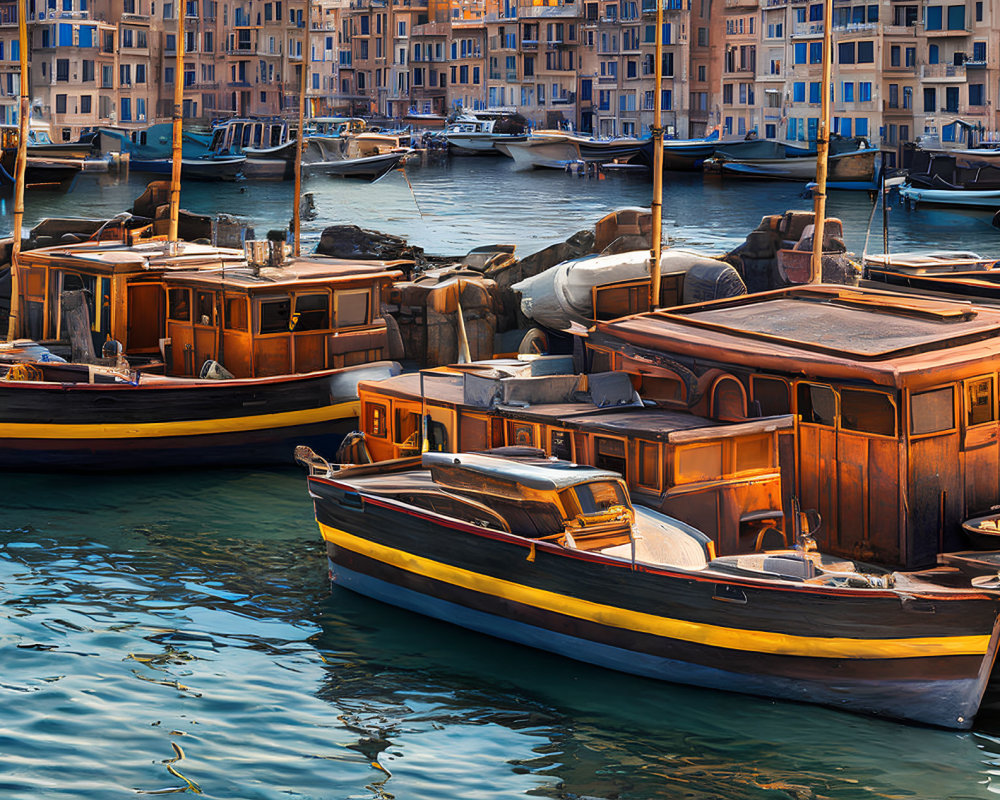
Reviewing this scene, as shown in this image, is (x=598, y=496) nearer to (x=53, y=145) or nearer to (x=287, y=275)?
(x=287, y=275)

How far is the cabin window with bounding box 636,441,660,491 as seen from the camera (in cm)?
1579

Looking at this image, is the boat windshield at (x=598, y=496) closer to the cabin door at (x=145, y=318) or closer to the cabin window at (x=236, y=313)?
the cabin window at (x=236, y=313)

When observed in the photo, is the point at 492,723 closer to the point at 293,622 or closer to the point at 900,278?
the point at 293,622

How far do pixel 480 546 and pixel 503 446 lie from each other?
2161 mm

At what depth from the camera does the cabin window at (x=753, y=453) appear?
1575 cm

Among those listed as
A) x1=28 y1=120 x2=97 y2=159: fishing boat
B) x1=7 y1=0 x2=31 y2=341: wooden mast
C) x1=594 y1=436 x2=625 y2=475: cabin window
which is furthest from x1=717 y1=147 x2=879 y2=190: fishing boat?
x1=594 y1=436 x2=625 y2=475: cabin window

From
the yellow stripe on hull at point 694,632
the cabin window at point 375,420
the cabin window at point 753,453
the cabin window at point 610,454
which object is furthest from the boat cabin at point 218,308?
the cabin window at point 753,453

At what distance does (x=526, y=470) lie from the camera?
15.2 m

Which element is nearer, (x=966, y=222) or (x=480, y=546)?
(x=480, y=546)

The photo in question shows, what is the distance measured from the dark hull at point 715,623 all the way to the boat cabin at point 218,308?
8076 mm

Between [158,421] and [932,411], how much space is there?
41.4ft

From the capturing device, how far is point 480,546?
15.4m

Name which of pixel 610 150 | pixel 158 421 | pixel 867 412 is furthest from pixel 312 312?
pixel 610 150

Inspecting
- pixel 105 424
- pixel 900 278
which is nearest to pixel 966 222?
pixel 900 278
